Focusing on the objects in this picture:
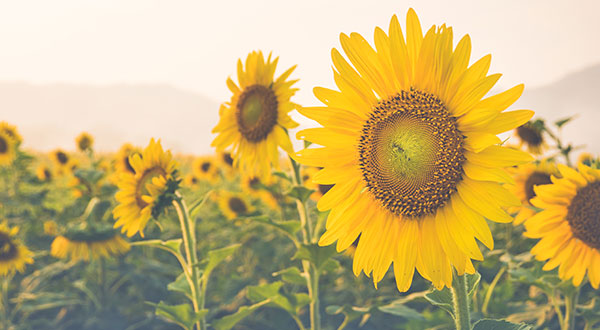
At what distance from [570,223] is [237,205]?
337 centimetres

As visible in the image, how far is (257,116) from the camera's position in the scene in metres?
2.30

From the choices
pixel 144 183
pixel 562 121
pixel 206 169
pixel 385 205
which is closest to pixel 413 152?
pixel 385 205

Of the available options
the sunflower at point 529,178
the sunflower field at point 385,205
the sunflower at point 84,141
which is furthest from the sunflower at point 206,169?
the sunflower at point 529,178

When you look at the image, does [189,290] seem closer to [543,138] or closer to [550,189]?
[550,189]

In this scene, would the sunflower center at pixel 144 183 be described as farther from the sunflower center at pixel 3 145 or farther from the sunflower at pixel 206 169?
the sunflower at pixel 206 169

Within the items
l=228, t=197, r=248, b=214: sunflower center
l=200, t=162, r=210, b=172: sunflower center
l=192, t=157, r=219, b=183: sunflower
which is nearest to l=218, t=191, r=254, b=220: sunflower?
l=228, t=197, r=248, b=214: sunflower center

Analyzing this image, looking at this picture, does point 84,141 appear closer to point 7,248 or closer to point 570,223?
point 7,248

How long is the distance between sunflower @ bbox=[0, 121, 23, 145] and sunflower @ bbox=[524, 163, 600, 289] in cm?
532

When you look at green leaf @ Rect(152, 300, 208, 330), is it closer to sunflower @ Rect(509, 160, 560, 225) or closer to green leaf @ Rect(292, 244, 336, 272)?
green leaf @ Rect(292, 244, 336, 272)

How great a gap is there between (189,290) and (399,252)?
1.10 metres

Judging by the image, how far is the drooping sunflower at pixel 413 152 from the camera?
1085 millimetres

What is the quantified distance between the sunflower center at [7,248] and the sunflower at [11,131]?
2107mm

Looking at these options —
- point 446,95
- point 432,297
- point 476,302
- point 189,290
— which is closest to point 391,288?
point 476,302

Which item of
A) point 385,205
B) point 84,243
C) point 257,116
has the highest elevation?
point 257,116
